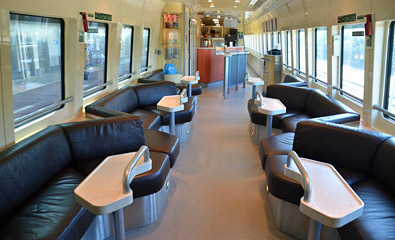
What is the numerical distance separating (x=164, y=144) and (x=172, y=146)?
112mm

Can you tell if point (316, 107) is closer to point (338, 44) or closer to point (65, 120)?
point (338, 44)

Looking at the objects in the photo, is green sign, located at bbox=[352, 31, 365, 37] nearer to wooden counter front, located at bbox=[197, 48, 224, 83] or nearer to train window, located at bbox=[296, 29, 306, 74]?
train window, located at bbox=[296, 29, 306, 74]

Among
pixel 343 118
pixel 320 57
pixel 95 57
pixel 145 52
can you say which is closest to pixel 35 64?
pixel 95 57

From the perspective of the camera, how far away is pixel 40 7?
3.39 meters

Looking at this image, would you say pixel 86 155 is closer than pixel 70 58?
Yes

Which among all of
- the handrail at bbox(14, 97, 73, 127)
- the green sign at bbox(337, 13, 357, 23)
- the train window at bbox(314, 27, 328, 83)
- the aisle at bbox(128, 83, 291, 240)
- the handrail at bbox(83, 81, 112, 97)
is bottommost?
the aisle at bbox(128, 83, 291, 240)

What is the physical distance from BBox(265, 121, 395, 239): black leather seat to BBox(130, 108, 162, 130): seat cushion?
218 cm

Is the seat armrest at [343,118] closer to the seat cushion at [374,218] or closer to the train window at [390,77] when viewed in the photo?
the train window at [390,77]

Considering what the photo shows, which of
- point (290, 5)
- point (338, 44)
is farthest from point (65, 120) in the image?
point (290, 5)

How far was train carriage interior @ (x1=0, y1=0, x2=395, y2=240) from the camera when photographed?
244 cm

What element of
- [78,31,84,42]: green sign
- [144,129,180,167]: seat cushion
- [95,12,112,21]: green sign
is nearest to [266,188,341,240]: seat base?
[144,129,180,167]: seat cushion

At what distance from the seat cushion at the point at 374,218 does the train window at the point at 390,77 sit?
1.70 m

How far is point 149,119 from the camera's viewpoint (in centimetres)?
537

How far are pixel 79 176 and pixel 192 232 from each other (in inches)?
49.3
